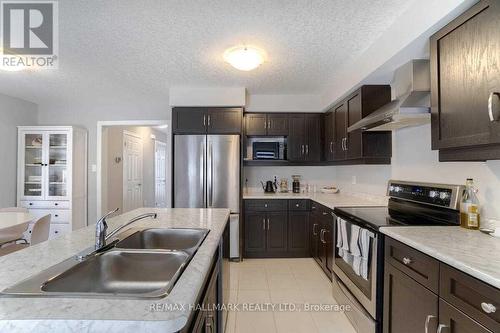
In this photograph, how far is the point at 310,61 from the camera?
2.75 metres

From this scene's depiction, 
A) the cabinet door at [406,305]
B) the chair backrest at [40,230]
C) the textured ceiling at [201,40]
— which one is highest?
the textured ceiling at [201,40]

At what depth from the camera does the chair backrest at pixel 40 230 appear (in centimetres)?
245

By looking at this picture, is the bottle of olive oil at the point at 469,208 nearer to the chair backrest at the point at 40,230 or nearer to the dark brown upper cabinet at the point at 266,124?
the dark brown upper cabinet at the point at 266,124

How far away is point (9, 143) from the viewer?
13.0ft

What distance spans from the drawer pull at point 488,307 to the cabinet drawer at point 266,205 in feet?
8.76

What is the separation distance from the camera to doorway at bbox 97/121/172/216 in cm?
441

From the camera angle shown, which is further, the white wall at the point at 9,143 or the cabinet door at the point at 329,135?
the white wall at the point at 9,143

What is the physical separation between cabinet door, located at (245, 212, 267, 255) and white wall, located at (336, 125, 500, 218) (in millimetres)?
1391

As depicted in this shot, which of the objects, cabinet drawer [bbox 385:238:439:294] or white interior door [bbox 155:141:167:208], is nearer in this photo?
cabinet drawer [bbox 385:238:439:294]

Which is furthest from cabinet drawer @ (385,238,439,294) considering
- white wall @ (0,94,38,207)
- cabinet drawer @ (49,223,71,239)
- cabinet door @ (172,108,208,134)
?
white wall @ (0,94,38,207)

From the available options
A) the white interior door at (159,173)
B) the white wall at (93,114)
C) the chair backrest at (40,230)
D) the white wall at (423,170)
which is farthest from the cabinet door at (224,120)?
the white interior door at (159,173)

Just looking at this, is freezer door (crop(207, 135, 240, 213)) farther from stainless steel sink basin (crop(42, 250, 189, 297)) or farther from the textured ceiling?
stainless steel sink basin (crop(42, 250, 189, 297))

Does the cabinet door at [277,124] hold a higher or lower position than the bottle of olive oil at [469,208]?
higher

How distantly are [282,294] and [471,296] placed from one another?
72.9 inches
